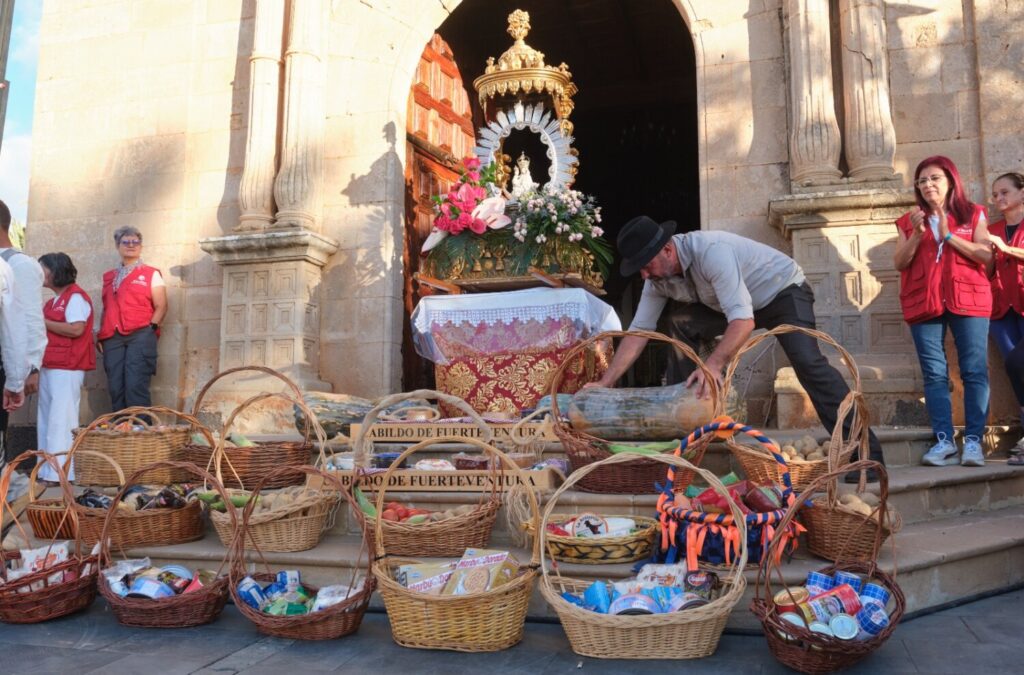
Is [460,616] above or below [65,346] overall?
below

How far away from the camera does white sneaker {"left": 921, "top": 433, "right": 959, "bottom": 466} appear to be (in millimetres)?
4621

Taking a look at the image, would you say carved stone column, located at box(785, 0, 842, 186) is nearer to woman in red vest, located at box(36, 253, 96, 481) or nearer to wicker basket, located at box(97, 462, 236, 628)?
wicker basket, located at box(97, 462, 236, 628)

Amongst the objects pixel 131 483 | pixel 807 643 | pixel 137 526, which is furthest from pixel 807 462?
pixel 137 526

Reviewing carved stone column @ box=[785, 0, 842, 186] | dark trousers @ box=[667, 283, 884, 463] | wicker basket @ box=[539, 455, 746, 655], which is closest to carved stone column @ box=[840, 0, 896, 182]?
carved stone column @ box=[785, 0, 842, 186]

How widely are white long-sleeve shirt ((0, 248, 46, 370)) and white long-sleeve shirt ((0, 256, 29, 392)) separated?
1cm

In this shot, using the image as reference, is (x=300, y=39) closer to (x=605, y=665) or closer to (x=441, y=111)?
(x=441, y=111)

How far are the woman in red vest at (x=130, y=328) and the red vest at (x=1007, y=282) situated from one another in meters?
6.13

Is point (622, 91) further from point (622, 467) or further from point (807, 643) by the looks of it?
point (807, 643)

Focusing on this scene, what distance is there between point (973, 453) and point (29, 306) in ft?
16.4

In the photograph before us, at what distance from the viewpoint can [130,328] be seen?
6.76 metres

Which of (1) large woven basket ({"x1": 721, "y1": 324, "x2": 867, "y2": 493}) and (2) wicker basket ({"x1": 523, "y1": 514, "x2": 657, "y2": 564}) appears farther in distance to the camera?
(1) large woven basket ({"x1": 721, "y1": 324, "x2": 867, "y2": 493})

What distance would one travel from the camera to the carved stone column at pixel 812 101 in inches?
229

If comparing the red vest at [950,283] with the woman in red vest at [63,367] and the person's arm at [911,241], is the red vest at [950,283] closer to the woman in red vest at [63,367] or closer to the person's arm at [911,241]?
the person's arm at [911,241]

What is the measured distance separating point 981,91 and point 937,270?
6.20ft
